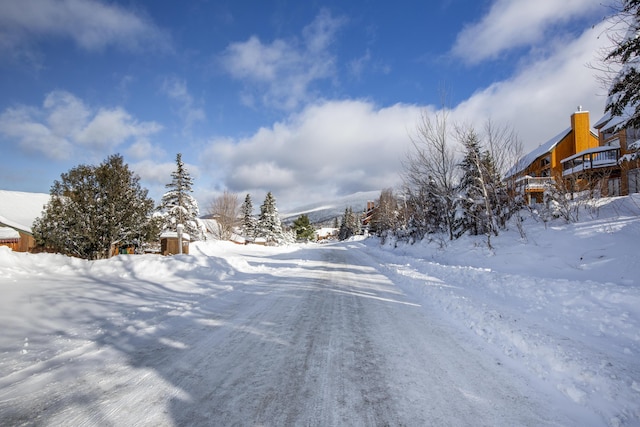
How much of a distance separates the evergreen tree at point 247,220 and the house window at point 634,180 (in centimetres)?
4454

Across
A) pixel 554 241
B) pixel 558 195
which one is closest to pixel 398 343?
pixel 554 241

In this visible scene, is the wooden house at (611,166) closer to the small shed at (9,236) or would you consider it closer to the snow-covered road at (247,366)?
the snow-covered road at (247,366)

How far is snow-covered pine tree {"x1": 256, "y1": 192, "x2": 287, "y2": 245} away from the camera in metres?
48.8

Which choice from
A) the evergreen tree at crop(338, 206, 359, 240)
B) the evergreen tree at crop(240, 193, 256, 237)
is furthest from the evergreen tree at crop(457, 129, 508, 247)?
the evergreen tree at crop(338, 206, 359, 240)

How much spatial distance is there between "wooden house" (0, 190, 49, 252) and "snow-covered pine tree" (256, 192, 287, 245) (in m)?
26.9

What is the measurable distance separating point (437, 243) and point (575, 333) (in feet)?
→ 53.7

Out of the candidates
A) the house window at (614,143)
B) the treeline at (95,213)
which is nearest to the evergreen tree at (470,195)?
the house window at (614,143)

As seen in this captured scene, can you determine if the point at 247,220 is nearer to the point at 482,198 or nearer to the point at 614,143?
the point at 482,198

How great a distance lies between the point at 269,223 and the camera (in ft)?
163

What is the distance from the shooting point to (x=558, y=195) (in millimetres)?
13992

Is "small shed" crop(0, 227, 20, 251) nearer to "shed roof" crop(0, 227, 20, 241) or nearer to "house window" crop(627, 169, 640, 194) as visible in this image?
"shed roof" crop(0, 227, 20, 241)

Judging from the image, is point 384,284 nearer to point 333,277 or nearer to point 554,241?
point 333,277

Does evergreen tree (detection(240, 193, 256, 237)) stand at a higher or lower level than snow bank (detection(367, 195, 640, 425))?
higher

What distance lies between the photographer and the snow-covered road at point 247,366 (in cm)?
261
